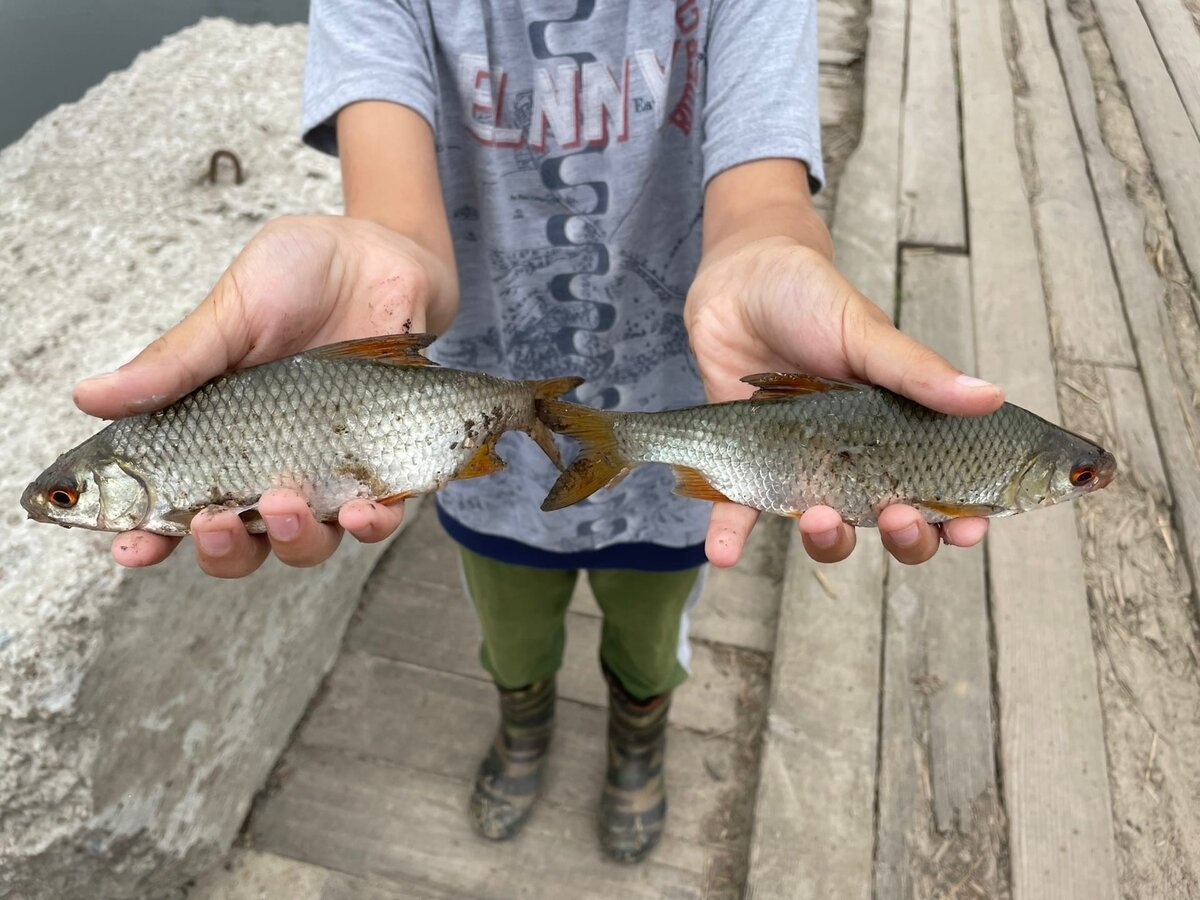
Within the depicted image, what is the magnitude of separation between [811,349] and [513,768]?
1553 millimetres

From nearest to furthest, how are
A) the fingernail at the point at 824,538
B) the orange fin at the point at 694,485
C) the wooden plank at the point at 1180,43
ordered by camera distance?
the fingernail at the point at 824,538
the orange fin at the point at 694,485
the wooden plank at the point at 1180,43

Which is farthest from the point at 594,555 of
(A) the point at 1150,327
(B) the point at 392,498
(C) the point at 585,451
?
(A) the point at 1150,327

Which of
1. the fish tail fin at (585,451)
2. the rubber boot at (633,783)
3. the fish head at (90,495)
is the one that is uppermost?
the fish head at (90,495)

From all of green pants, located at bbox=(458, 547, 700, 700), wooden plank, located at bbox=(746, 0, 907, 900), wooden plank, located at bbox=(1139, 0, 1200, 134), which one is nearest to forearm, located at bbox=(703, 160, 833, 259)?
green pants, located at bbox=(458, 547, 700, 700)

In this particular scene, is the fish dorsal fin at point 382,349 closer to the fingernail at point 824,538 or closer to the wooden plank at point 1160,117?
the fingernail at point 824,538

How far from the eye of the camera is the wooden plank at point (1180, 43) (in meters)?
4.14

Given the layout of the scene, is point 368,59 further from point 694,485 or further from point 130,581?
point 130,581

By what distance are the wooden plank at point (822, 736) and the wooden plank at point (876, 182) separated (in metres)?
1.27

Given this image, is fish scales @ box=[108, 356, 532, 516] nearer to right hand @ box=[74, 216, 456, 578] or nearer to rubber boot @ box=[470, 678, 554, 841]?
right hand @ box=[74, 216, 456, 578]

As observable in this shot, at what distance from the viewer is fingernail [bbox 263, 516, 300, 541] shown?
1.23m

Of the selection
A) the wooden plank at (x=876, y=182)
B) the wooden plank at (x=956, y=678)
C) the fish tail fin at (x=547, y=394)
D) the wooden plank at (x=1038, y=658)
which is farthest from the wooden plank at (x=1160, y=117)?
the fish tail fin at (x=547, y=394)

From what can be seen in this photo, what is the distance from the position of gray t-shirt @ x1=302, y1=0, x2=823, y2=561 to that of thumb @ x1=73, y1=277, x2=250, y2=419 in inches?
19.2

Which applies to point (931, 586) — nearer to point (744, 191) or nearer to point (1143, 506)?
point (1143, 506)

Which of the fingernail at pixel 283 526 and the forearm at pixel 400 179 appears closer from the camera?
the fingernail at pixel 283 526
